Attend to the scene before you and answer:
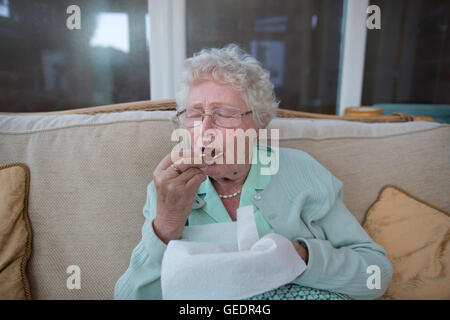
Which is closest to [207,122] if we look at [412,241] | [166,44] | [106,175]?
[106,175]

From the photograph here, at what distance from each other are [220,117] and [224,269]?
483 mm

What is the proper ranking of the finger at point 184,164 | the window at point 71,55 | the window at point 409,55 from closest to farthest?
the finger at point 184,164 → the window at point 71,55 → the window at point 409,55

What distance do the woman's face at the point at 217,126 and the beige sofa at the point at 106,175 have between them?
265 mm

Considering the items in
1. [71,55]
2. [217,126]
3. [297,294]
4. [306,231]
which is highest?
[71,55]

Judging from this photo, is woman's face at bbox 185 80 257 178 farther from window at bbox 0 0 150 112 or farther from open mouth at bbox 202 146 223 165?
window at bbox 0 0 150 112

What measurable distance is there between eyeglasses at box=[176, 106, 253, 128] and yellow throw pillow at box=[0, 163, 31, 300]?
2.19 feet

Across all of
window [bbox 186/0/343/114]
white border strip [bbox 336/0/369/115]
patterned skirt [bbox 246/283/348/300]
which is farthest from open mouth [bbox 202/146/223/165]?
white border strip [bbox 336/0/369/115]

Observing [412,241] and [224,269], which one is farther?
[412,241]

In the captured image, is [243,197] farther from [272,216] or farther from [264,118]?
[264,118]

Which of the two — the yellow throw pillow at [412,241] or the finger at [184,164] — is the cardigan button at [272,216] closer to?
the finger at [184,164]

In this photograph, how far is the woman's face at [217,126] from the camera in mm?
955

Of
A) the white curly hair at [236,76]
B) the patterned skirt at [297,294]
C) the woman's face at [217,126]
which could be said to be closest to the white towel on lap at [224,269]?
the patterned skirt at [297,294]

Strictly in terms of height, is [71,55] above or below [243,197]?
above

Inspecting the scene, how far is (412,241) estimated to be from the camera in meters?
1.15
